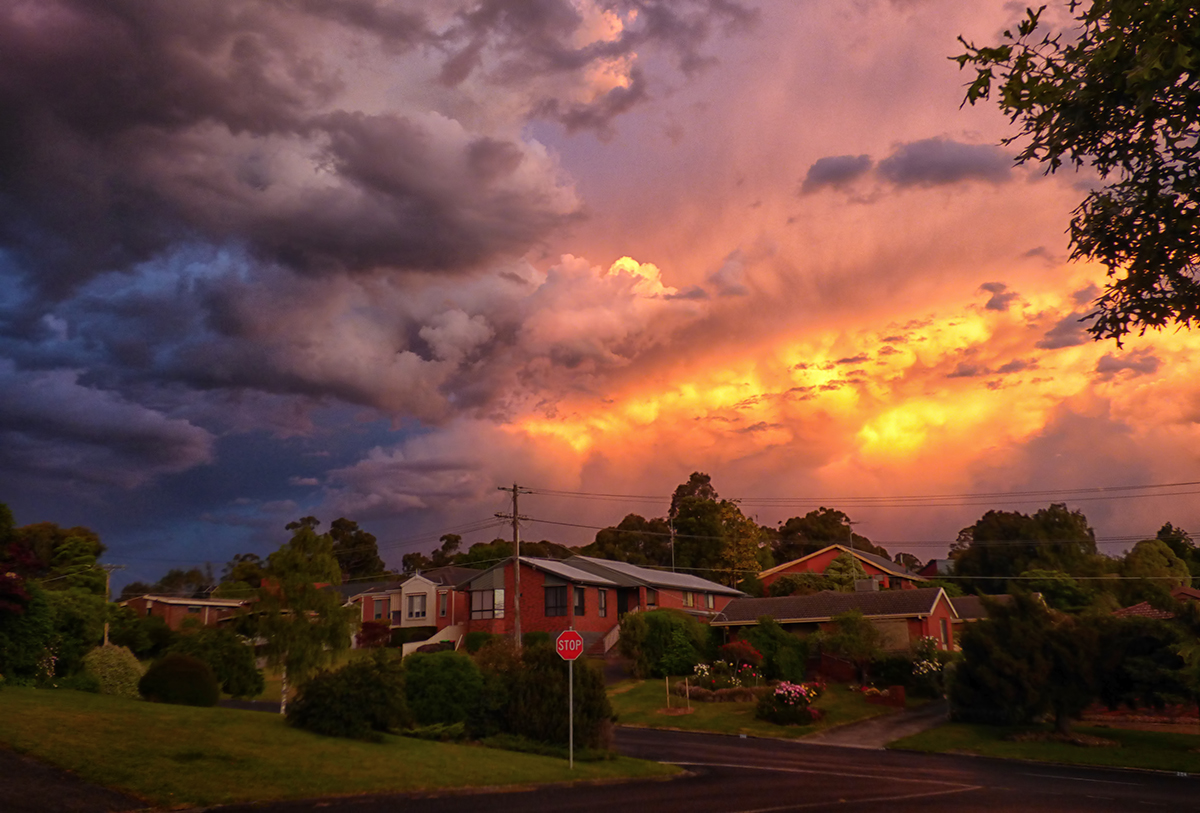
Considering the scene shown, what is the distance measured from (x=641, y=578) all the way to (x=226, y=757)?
50395mm

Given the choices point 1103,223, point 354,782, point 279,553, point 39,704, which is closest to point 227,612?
point 279,553

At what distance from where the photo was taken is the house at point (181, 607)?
80.4 metres

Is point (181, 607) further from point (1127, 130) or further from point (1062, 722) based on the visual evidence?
point (1127, 130)

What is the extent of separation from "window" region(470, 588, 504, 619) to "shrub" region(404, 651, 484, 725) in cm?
3807

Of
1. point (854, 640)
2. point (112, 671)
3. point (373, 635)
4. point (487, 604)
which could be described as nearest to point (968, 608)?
point (854, 640)

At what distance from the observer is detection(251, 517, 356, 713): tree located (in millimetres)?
29672

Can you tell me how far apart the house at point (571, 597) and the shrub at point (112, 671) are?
33.1 meters

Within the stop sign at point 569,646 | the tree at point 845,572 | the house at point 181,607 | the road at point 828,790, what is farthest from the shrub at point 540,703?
the house at point 181,607

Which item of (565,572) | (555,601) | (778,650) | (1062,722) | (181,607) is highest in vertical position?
(565,572)

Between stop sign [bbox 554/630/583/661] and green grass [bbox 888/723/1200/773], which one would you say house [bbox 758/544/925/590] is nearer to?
green grass [bbox 888/723/1200/773]

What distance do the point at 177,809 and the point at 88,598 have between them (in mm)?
20890

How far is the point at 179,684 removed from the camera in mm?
28562

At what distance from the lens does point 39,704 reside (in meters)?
22.6

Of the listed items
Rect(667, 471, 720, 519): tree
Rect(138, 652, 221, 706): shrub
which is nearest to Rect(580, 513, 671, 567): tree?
Rect(667, 471, 720, 519): tree
